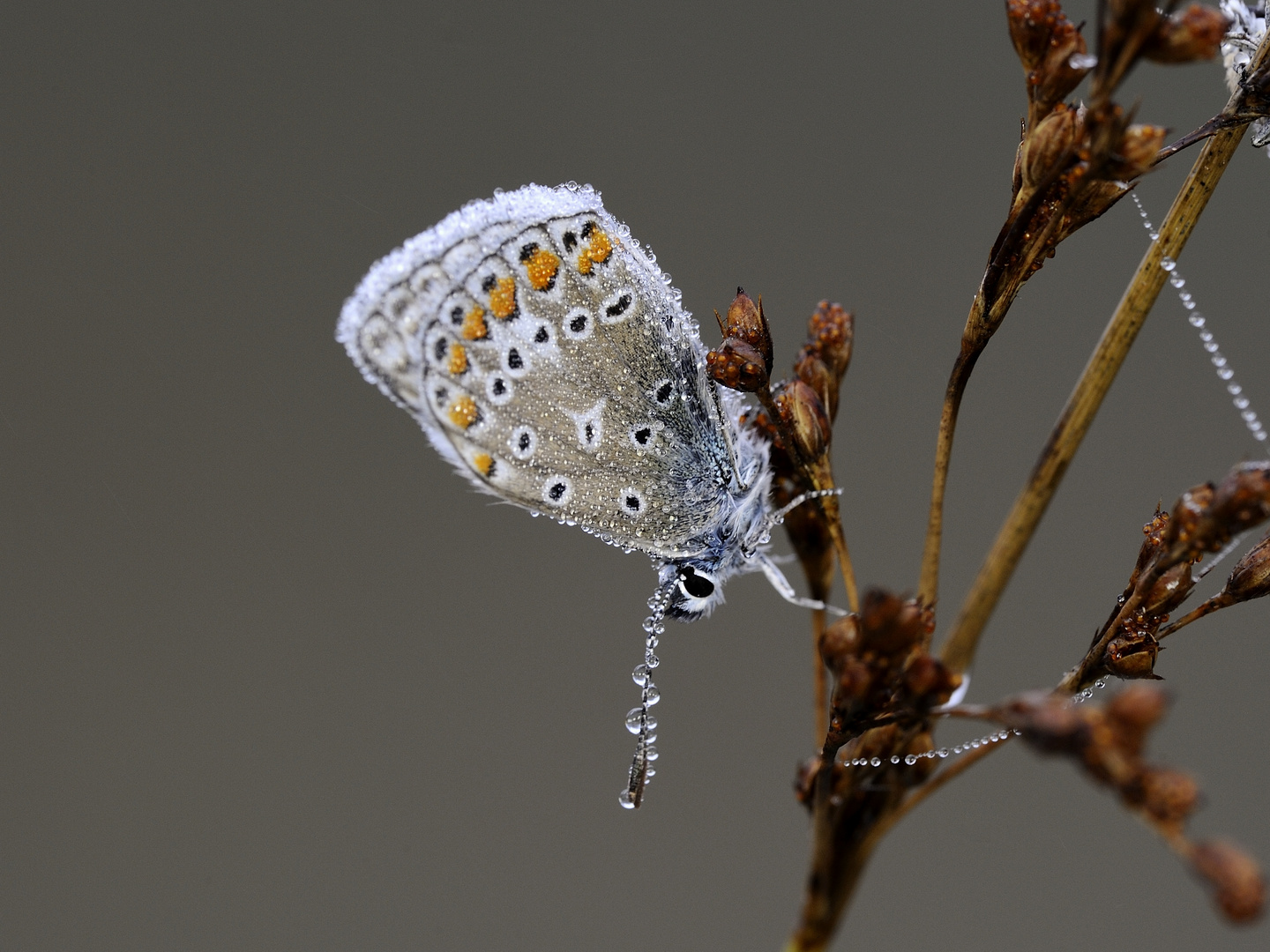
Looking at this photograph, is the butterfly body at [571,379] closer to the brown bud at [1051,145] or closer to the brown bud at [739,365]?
the brown bud at [739,365]

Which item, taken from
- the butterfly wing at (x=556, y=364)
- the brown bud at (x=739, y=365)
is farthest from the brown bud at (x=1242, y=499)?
the butterfly wing at (x=556, y=364)

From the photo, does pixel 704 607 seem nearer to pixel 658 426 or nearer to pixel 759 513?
pixel 759 513

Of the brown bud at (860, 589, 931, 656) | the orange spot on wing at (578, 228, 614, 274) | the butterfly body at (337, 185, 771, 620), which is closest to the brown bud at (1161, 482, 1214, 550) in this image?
the brown bud at (860, 589, 931, 656)

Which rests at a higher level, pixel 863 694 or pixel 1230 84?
pixel 1230 84

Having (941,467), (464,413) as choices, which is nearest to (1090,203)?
(941,467)

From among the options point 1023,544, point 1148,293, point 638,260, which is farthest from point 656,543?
point 1148,293
